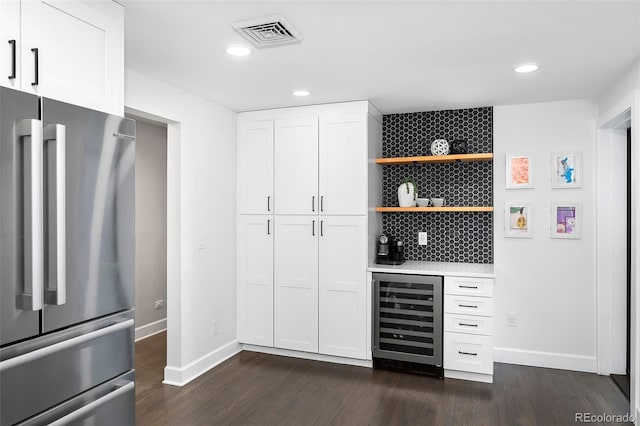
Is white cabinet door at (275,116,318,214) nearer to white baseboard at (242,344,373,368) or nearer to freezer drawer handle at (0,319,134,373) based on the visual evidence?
white baseboard at (242,344,373,368)

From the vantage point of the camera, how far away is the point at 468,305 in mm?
3596

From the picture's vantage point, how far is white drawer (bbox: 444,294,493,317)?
355cm

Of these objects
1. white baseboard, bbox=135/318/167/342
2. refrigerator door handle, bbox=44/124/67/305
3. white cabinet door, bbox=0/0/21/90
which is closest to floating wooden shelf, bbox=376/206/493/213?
white baseboard, bbox=135/318/167/342

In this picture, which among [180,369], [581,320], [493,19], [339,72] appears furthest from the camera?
[581,320]

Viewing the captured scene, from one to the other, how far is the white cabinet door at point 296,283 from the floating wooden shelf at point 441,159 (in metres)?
0.90

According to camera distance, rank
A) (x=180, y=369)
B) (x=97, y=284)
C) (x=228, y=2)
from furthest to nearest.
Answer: (x=180, y=369) → (x=228, y=2) → (x=97, y=284)

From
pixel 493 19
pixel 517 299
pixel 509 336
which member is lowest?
pixel 509 336

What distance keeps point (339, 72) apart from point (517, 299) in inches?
103

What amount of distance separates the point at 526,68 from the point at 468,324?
2.02m

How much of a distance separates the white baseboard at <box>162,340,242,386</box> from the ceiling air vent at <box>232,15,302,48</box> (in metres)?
2.58

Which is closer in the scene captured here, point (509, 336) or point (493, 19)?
point (493, 19)

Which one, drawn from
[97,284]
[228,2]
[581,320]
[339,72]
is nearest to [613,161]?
[581,320]

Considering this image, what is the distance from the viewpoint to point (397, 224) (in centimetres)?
440

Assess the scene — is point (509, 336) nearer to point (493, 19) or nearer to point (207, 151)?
point (493, 19)
